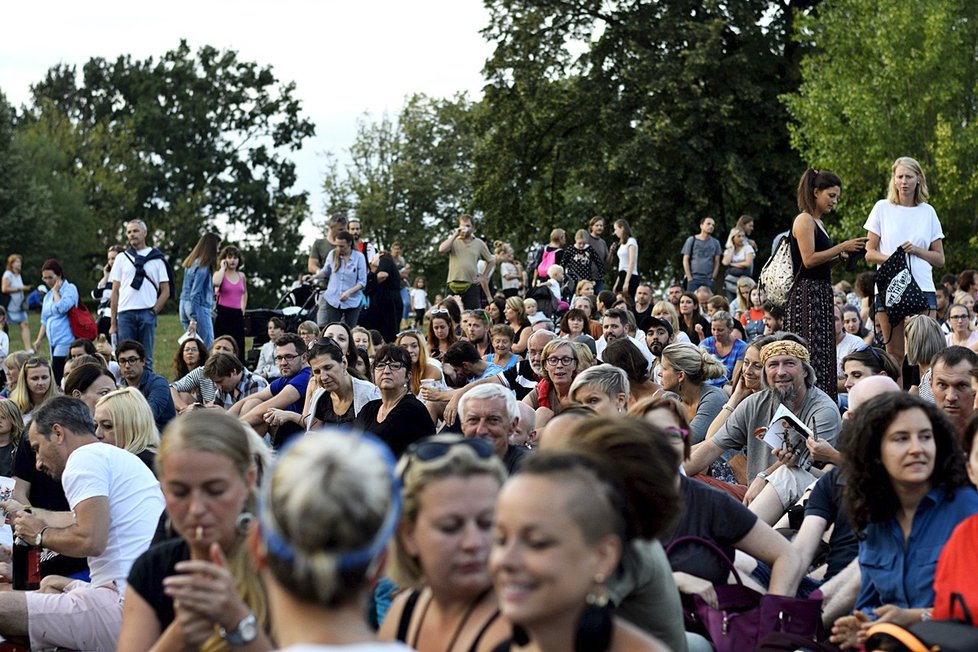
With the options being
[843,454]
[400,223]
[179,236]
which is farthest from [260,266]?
[843,454]

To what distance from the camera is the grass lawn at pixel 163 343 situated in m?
21.2

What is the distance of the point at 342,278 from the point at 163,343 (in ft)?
41.2

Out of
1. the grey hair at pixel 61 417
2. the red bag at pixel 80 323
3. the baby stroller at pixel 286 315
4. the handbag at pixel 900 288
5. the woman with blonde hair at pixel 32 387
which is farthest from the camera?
the baby stroller at pixel 286 315

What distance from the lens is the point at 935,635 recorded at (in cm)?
403

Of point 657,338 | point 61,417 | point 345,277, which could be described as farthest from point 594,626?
point 345,277

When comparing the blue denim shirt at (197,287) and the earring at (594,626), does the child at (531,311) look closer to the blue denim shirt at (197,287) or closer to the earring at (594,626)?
the blue denim shirt at (197,287)

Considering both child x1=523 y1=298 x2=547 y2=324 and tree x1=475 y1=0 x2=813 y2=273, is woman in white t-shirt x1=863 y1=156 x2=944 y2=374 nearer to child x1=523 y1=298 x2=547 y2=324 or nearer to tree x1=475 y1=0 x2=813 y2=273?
child x1=523 y1=298 x2=547 y2=324

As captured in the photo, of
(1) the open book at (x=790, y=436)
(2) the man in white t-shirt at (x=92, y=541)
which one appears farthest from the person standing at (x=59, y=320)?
(1) the open book at (x=790, y=436)

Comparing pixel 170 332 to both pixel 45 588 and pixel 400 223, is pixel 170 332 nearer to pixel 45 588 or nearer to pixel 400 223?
pixel 45 588

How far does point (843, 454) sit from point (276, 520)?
297 centimetres

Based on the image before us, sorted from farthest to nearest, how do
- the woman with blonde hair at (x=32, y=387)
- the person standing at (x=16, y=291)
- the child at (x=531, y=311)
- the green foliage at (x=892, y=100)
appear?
the green foliage at (x=892, y=100) → the person standing at (x=16, y=291) → the child at (x=531, y=311) → the woman with blonde hair at (x=32, y=387)

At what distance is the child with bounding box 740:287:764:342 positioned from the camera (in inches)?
604

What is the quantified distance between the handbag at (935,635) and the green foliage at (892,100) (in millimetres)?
29189

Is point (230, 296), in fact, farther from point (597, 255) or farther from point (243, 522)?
point (243, 522)
